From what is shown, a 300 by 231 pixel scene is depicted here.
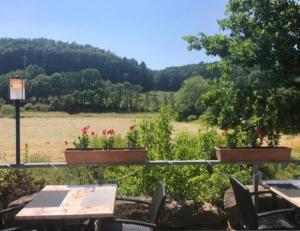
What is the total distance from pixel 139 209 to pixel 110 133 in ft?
2.81

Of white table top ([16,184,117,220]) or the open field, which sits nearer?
white table top ([16,184,117,220])

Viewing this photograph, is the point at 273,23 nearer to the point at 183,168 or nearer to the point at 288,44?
the point at 288,44

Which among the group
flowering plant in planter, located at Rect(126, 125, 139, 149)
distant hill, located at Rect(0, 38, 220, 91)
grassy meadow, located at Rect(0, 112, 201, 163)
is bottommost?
grassy meadow, located at Rect(0, 112, 201, 163)

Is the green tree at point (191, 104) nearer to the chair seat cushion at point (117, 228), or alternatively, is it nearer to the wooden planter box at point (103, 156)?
the wooden planter box at point (103, 156)

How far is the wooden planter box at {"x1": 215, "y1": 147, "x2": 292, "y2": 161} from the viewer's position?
3762 mm

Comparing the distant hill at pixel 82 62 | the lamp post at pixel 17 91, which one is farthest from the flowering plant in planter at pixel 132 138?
the distant hill at pixel 82 62

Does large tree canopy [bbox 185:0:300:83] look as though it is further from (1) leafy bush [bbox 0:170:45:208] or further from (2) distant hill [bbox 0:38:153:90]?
(2) distant hill [bbox 0:38:153:90]

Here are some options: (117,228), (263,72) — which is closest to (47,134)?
(263,72)

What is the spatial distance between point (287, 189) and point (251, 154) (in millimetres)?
730

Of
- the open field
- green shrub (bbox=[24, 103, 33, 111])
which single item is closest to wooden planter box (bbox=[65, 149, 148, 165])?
the open field

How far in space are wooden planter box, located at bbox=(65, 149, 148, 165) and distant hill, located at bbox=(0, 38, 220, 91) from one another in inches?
1606

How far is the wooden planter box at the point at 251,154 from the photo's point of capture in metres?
3.76

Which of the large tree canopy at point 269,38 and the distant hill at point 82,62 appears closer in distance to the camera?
the large tree canopy at point 269,38

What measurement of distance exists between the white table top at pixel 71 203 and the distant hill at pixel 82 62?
41.5m
